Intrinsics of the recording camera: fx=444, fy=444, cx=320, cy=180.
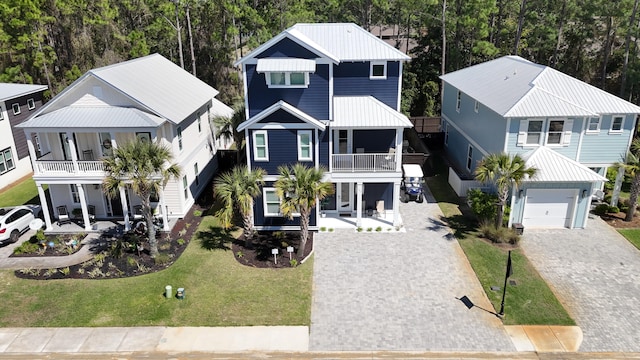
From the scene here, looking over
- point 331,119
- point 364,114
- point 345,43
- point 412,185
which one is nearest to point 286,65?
point 331,119

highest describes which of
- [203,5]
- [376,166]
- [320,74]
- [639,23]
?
[203,5]

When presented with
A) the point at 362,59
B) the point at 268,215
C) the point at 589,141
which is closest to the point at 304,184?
the point at 268,215

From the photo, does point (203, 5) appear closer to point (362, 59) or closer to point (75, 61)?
point (75, 61)

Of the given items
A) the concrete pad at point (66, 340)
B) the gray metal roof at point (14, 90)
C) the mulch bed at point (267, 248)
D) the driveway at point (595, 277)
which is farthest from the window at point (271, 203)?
the gray metal roof at point (14, 90)

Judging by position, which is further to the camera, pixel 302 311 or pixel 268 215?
pixel 268 215

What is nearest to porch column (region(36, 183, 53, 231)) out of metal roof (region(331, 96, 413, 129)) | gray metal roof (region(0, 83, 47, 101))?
gray metal roof (region(0, 83, 47, 101))

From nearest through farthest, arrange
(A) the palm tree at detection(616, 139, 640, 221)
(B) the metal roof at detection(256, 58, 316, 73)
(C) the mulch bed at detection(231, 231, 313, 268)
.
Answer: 1. (C) the mulch bed at detection(231, 231, 313, 268)
2. (B) the metal roof at detection(256, 58, 316, 73)
3. (A) the palm tree at detection(616, 139, 640, 221)

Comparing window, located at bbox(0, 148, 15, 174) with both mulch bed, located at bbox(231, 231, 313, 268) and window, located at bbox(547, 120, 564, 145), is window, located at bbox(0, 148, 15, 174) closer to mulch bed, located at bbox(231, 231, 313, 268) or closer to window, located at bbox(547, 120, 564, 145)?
mulch bed, located at bbox(231, 231, 313, 268)

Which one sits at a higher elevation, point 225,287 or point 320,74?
point 320,74
